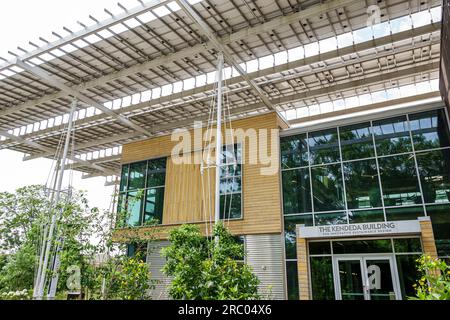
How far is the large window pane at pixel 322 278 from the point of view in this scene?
37.2ft

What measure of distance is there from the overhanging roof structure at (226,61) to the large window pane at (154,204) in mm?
4444

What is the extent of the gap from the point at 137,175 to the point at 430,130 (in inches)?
497

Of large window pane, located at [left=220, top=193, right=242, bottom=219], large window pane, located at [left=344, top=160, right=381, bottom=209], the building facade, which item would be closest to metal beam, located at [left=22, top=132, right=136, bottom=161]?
the building facade

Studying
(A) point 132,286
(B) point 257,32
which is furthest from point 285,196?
(A) point 132,286

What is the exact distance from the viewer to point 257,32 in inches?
487

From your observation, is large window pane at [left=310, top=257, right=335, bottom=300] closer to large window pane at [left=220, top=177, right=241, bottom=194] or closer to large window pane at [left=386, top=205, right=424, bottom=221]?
large window pane at [left=386, top=205, right=424, bottom=221]

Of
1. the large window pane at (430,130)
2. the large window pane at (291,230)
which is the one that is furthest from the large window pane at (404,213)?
the large window pane at (291,230)

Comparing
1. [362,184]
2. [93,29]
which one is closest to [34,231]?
[93,29]

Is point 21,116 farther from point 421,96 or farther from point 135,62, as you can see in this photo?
point 421,96

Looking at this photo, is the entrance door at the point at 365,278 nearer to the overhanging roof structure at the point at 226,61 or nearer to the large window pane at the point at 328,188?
the large window pane at the point at 328,188

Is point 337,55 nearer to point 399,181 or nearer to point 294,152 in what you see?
point 294,152

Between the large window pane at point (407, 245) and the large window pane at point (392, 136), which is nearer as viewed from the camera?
the large window pane at point (407, 245)

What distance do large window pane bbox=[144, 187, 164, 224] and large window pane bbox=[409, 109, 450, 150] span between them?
10559 millimetres

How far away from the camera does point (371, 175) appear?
12047 millimetres
